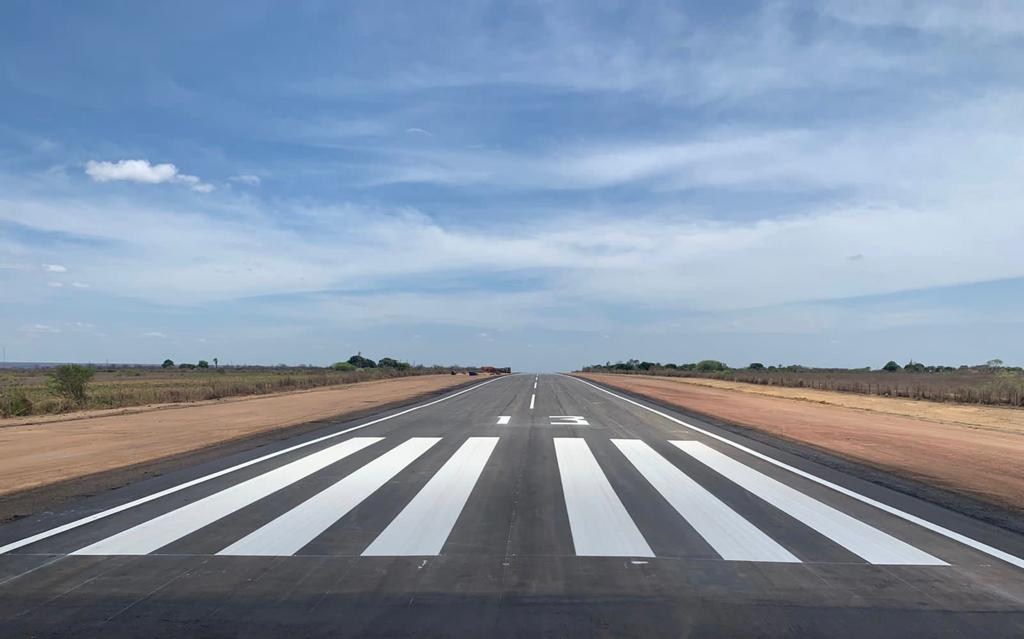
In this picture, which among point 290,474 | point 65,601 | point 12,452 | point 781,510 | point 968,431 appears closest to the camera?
point 65,601

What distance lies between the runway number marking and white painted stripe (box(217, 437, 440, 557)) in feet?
24.5

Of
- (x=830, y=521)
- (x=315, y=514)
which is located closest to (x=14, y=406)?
(x=315, y=514)

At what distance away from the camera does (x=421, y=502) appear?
7680mm

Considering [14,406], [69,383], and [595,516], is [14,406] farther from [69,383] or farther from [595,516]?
[595,516]

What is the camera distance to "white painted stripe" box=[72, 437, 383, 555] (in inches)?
232

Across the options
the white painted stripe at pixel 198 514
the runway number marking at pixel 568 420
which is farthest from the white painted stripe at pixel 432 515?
the runway number marking at pixel 568 420

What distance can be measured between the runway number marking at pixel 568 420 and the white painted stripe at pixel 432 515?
282 inches

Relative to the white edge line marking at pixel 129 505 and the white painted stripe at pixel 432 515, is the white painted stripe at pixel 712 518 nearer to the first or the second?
the white painted stripe at pixel 432 515

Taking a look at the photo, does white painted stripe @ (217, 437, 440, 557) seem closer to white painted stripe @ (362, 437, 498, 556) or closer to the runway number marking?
white painted stripe @ (362, 437, 498, 556)

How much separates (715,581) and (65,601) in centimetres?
460

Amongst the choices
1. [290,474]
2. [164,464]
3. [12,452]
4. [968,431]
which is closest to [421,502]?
[290,474]

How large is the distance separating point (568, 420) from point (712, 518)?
465 inches

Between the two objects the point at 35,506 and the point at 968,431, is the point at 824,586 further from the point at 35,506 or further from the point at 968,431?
the point at 968,431

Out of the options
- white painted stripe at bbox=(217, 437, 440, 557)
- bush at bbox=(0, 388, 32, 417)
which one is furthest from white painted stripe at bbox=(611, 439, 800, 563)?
bush at bbox=(0, 388, 32, 417)
